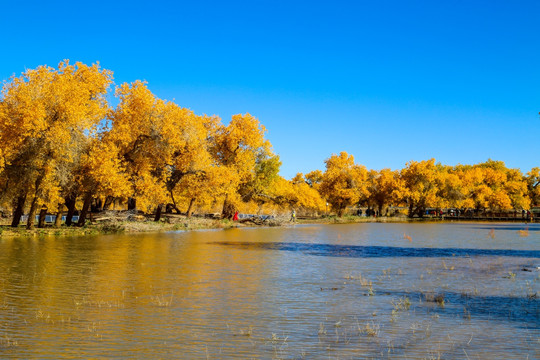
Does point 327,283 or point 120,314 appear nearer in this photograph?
point 120,314

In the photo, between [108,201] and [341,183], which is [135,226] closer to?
[108,201]

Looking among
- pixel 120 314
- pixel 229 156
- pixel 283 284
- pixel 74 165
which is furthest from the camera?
pixel 229 156

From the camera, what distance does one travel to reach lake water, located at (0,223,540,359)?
360 inches

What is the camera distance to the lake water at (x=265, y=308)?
9133 millimetres

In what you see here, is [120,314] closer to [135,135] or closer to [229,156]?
[135,135]

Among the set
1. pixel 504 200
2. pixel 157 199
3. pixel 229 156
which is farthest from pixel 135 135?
pixel 504 200

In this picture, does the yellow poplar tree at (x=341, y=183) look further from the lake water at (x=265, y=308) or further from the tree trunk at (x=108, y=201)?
the lake water at (x=265, y=308)

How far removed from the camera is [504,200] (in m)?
113

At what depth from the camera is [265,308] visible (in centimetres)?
1256

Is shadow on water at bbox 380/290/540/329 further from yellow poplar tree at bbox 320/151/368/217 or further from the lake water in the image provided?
yellow poplar tree at bbox 320/151/368/217

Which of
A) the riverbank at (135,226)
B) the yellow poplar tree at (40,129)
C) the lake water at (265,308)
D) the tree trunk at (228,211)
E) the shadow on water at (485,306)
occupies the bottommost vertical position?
the lake water at (265,308)

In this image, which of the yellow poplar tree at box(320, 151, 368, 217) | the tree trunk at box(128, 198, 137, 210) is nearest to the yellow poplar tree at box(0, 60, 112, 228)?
the tree trunk at box(128, 198, 137, 210)

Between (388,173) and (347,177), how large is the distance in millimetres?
15843

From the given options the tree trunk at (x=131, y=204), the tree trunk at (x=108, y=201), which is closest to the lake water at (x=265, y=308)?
the tree trunk at (x=131, y=204)
